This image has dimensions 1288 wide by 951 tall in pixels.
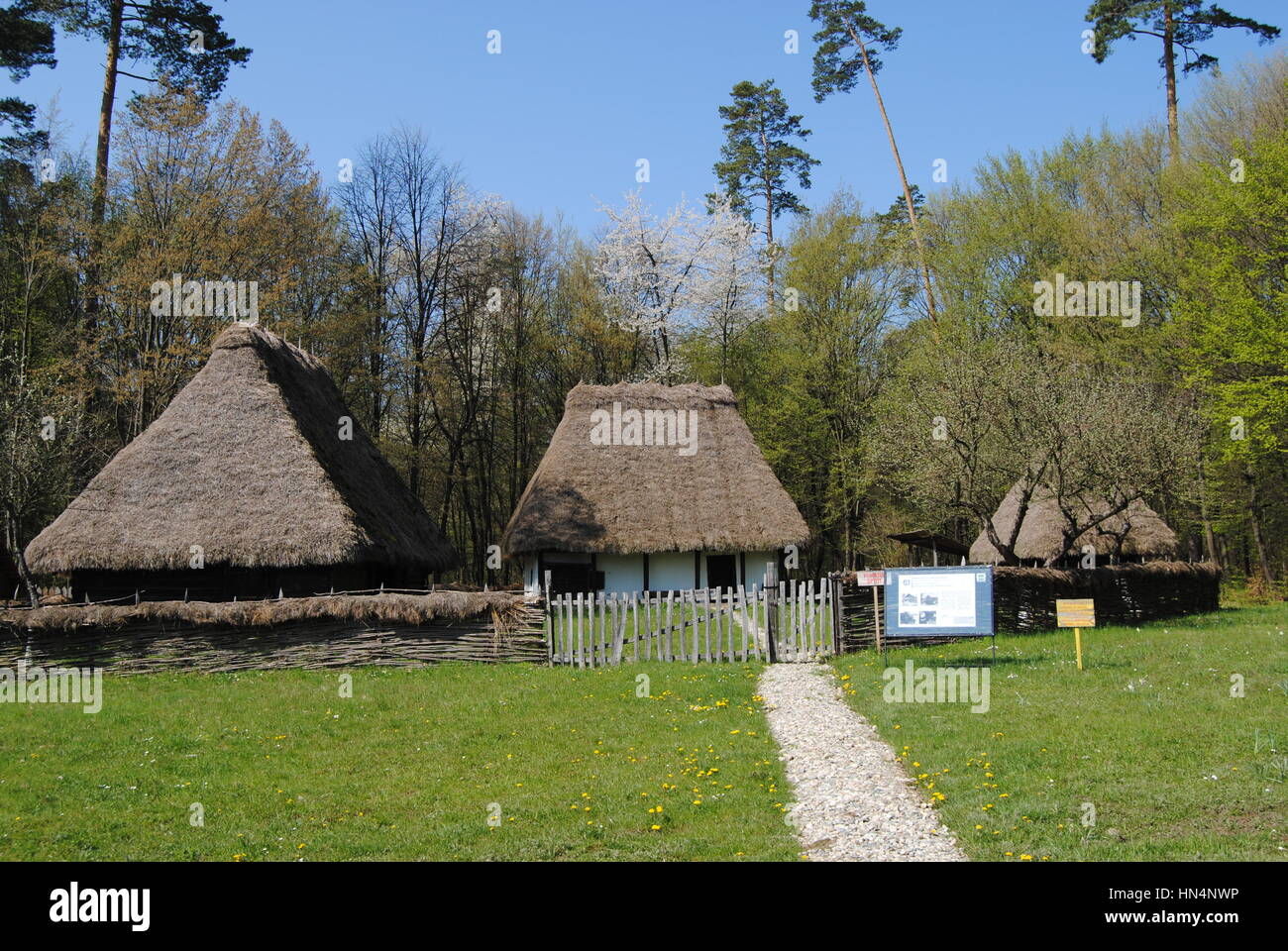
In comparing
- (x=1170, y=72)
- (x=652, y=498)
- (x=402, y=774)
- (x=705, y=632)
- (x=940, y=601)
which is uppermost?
(x=1170, y=72)

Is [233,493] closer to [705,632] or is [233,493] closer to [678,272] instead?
[705,632]

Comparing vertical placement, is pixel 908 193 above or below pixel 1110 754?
above

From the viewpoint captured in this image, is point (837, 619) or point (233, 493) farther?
point (233, 493)

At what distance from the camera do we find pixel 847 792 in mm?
7852

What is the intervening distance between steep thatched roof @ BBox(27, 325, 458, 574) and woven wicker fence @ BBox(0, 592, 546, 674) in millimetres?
2588

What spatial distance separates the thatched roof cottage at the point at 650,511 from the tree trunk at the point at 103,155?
1220 cm

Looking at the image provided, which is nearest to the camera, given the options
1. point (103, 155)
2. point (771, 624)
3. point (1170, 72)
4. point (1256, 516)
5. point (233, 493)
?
point (771, 624)

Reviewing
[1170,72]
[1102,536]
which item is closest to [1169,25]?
[1170,72]

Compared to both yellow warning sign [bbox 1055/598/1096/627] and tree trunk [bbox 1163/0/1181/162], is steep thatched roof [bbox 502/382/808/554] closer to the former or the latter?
yellow warning sign [bbox 1055/598/1096/627]

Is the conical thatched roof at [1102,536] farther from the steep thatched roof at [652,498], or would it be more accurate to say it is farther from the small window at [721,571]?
the small window at [721,571]

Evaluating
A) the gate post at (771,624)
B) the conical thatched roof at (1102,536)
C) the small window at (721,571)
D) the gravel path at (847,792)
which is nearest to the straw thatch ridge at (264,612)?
the gate post at (771,624)

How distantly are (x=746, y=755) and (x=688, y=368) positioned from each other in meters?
26.9

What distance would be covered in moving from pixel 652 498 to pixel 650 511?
1.63ft
